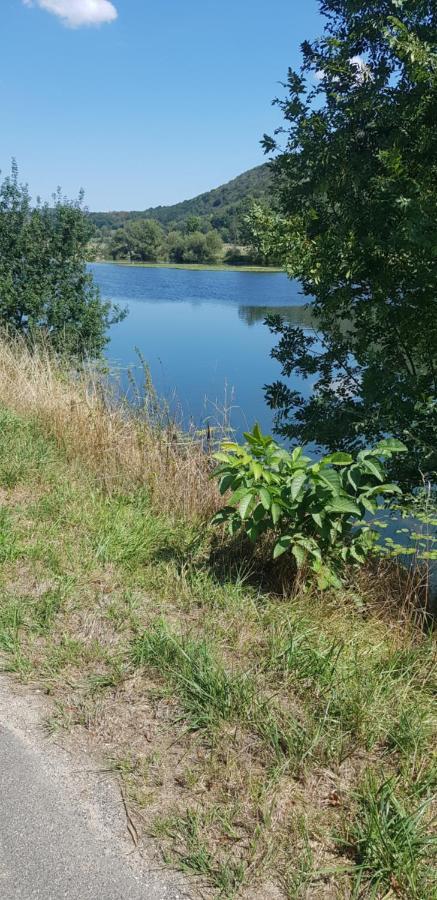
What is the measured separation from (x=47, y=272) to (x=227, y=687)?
10330 mm

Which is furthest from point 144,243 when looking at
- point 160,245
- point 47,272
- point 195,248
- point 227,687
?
point 227,687

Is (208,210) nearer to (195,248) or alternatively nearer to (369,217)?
(195,248)

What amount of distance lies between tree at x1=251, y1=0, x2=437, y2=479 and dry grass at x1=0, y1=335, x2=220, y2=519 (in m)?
0.91

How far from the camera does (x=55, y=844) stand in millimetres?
1943

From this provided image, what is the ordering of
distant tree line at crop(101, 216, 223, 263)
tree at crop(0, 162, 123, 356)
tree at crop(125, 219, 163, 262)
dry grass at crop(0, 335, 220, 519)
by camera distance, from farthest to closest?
1. tree at crop(125, 219, 163, 262)
2. distant tree line at crop(101, 216, 223, 263)
3. tree at crop(0, 162, 123, 356)
4. dry grass at crop(0, 335, 220, 519)

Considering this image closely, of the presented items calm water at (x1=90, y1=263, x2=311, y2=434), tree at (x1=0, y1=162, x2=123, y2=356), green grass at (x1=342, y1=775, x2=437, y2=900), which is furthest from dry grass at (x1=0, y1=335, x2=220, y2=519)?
tree at (x1=0, y1=162, x2=123, y2=356)

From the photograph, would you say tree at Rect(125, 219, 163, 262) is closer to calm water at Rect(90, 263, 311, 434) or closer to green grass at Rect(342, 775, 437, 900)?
calm water at Rect(90, 263, 311, 434)

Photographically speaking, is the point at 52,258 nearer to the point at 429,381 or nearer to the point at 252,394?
the point at 252,394

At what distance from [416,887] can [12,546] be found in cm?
267

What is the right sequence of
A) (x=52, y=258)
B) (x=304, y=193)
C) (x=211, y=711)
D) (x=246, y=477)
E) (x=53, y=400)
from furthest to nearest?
1. (x=52, y=258)
2. (x=53, y=400)
3. (x=304, y=193)
4. (x=246, y=477)
5. (x=211, y=711)

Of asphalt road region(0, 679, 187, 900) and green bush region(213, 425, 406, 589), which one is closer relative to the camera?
asphalt road region(0, 679, 187, 900)

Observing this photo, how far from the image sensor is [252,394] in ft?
42.5

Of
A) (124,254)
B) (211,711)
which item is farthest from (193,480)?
(124,254)

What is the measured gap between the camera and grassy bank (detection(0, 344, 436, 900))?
192 cm
